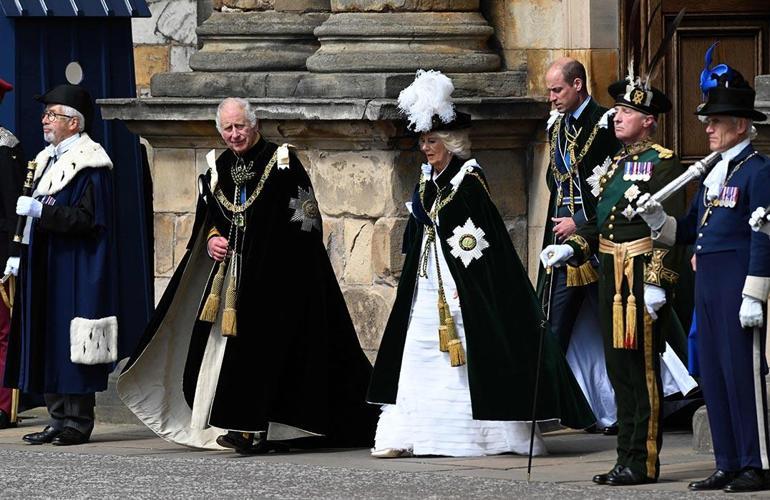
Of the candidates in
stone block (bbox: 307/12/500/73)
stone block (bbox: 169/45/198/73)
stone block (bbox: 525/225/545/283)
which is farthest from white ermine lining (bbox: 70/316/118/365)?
stone block (bbox: 169/45/198/73)

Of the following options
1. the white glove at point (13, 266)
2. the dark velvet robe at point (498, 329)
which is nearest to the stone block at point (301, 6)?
the white glove at point (13, 266)

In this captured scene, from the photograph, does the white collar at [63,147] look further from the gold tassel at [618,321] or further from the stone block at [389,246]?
the gold tassel at [618,321]

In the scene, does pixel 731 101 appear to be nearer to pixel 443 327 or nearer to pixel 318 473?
pixel 443 327

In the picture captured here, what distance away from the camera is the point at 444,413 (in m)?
A: 10.1

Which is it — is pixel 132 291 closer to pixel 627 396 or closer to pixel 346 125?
pixel 346 125

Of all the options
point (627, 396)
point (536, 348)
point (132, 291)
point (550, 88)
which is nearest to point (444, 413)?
point (536, 348)

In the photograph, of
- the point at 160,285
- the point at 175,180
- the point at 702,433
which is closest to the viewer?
the point at 702,433

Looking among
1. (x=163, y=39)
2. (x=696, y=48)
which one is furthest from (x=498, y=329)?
(x=163, y=39)

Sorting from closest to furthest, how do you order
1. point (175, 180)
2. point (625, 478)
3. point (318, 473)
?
point (625, 478) < point (318, 473) < point (175, 180)

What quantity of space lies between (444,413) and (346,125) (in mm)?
2154

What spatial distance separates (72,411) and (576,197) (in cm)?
252

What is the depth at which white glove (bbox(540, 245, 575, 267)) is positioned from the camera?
30.4 ft

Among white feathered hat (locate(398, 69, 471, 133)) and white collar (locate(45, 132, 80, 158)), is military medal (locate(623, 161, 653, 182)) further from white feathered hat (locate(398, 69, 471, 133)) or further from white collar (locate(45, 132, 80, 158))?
white collar (locate(45, 132, 80, 158))

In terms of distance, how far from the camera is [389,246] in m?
11.8
